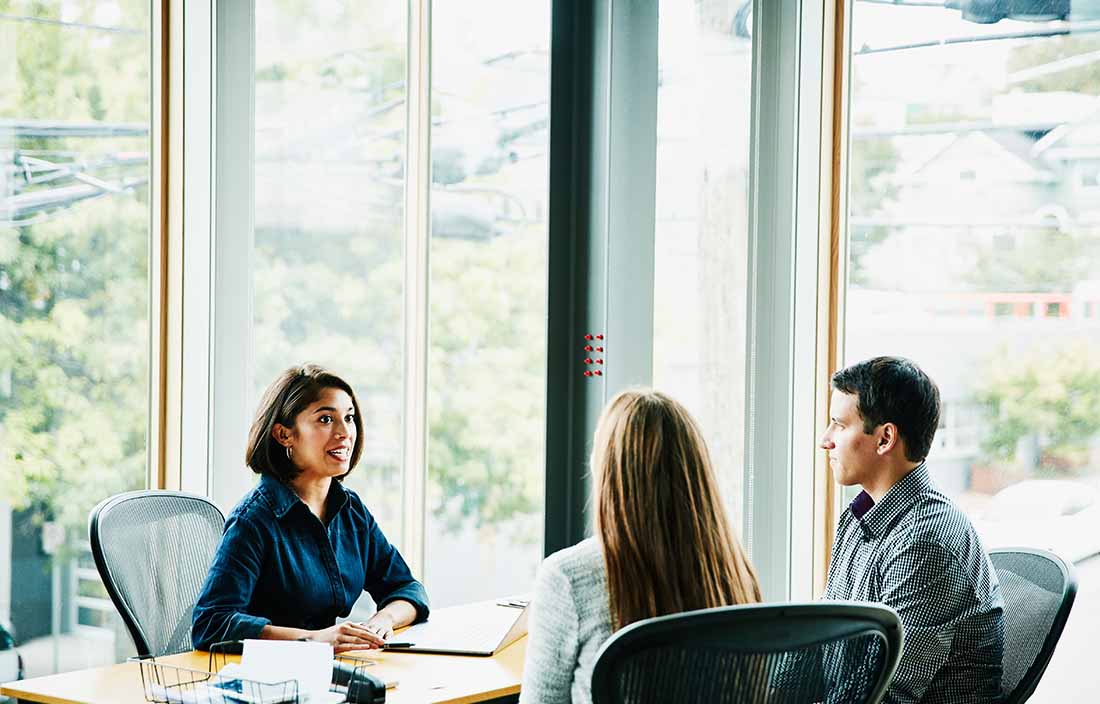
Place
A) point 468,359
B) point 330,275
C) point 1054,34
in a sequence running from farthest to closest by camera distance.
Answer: point 468,359 < point 330,275 < point 1054,34

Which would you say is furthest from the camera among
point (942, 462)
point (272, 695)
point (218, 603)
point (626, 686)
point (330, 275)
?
point (330, 275)

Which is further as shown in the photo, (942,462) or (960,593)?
(942,462)

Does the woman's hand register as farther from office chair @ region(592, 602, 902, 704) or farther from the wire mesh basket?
office chair @ region(592, 602, 902, 704)

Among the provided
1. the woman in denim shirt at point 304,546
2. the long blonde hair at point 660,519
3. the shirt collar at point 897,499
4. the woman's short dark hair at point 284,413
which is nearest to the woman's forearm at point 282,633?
the woman in denim shirt at point 304,546

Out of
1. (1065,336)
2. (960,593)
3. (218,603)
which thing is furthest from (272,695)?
(1065,336)

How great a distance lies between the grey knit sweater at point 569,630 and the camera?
1.80m

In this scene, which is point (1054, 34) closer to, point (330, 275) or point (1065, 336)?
point (1065, 336)

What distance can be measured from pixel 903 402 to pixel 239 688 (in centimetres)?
133

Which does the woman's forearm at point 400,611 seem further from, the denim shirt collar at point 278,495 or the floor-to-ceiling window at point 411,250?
the floor-to-ceiling window at point 411,250

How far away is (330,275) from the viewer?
3738 mm

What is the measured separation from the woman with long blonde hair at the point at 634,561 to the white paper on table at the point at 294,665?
0.42 metres

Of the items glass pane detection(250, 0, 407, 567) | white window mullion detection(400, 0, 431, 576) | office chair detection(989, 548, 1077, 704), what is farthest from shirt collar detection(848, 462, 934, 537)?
white window mullion detection(400, 0, 431, 576)

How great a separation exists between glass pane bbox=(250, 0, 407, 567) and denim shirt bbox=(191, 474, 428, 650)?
94cm

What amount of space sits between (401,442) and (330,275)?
0.58 meters
